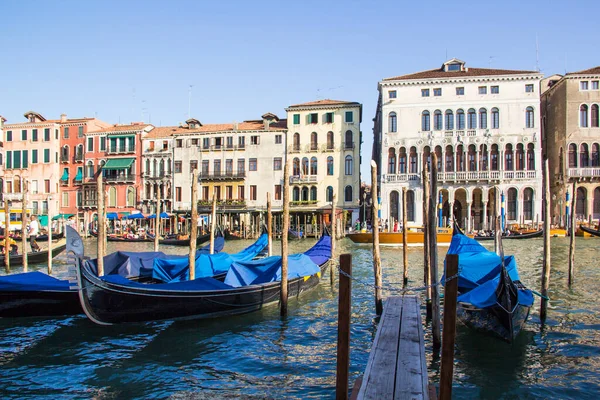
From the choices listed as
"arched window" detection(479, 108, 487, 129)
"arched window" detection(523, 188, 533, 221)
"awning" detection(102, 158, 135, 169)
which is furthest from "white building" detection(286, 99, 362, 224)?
"awning" detection(102, 158, 135, 169)

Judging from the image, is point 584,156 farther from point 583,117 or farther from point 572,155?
point 583,117

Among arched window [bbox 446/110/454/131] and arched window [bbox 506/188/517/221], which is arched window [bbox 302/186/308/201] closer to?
arched window [bbox 446/110/454/131]

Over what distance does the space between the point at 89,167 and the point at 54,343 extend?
29.1 meters

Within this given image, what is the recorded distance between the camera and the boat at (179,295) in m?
7.17

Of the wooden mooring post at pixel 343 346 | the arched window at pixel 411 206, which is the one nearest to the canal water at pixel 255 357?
the wooden mooring post at pixel 343 346

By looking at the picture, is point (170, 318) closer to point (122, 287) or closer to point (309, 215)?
point (122, 287)

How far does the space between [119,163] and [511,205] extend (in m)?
23.6

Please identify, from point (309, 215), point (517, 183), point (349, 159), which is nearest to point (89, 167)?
point (309, 215)

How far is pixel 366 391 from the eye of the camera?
381 cm

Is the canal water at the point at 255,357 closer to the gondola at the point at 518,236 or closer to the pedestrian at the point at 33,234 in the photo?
the pedestrian at the point at 33,234

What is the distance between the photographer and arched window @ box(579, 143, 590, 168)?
26.8m

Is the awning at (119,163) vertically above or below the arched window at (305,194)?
above

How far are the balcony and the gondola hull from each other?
23.5 metres

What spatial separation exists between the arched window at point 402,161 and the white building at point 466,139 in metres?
0.05
